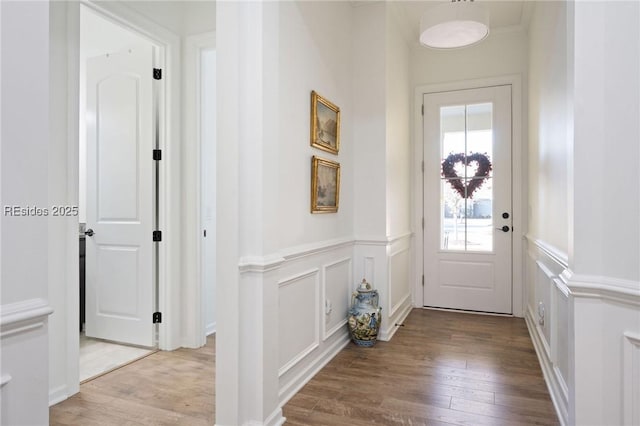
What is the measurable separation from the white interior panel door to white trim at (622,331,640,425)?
3.03 metres

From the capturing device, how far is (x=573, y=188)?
1507 millimetres

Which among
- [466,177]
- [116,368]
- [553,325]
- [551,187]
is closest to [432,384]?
[553,325]

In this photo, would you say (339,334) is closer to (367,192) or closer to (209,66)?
(367,192)

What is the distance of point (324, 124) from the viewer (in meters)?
2.91

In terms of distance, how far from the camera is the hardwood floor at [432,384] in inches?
85.0

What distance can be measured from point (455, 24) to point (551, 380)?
2.47 metres

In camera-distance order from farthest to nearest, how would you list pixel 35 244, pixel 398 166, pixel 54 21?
pixel 398 166 → pixel 54 21 → pixel 35 244

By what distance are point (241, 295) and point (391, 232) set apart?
6.50ft

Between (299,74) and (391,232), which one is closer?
(299,74)

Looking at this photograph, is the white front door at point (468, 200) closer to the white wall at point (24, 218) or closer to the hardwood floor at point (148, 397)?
the hardwood floor at point (148, 397)

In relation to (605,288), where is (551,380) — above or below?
below

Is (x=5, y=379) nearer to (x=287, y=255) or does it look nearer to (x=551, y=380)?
(x=287, y=255)

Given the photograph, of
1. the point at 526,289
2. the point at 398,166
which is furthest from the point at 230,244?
the point at 526,289

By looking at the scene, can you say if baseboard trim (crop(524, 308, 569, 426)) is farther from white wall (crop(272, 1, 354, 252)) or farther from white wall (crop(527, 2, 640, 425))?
white wall (crop(272, 1, 354, 252))
